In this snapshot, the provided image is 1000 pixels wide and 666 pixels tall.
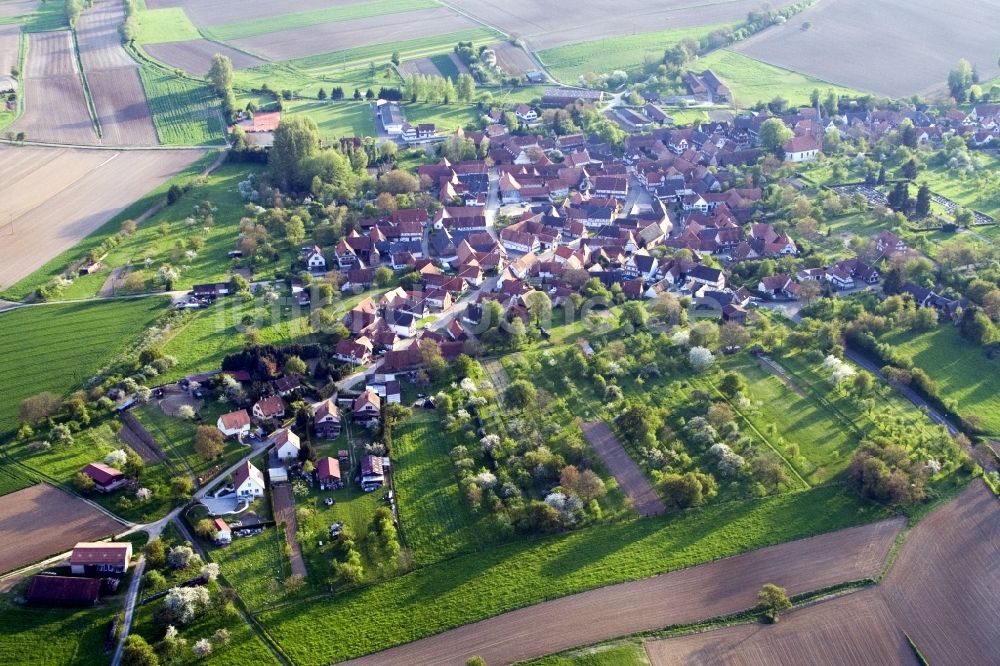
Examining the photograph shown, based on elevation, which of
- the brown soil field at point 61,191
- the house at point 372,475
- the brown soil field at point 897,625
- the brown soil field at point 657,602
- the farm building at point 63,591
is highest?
the brown soil field at point 61,191

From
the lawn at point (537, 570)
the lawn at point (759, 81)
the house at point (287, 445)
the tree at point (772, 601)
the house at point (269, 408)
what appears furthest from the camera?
the lawn at point (759, 81)

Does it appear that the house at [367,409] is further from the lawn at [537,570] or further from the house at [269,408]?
the lawn at [537,570]

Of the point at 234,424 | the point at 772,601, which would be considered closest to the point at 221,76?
the point at 234,424

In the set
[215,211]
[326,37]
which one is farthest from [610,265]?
[326,37]

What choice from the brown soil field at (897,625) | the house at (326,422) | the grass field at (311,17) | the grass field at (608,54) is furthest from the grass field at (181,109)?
the brown soil field at (897,625)

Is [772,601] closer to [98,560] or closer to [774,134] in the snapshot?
[98,560]

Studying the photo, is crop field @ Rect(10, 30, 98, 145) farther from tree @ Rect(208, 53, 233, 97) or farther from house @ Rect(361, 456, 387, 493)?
house @ Rect(361, 456, 387, 493)

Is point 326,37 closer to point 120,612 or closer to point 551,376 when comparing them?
point 551,376

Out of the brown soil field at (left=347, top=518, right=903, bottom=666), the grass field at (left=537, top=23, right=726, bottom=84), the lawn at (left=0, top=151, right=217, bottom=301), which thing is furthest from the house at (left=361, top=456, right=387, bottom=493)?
→ the grass field at (left=537, top=23, right=726, bottom=84)
